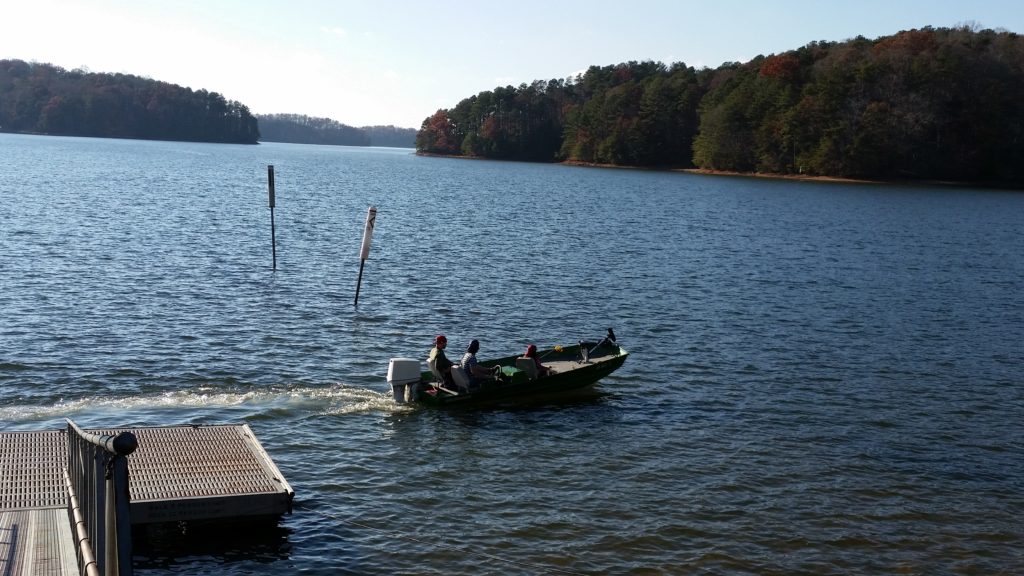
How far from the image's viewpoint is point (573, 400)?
23.8 meters

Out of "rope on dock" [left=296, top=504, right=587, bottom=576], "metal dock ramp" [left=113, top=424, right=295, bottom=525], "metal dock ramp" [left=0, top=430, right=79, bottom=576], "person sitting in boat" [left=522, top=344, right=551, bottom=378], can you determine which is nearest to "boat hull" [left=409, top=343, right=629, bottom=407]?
"person sitting in boat" [left=522, top=344, right=551, bottom=378]

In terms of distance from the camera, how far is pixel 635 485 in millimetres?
18125

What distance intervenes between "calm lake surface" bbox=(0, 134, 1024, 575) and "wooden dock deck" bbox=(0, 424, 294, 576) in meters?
0.61

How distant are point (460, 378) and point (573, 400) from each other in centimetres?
313

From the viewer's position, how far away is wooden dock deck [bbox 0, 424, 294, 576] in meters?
11.7

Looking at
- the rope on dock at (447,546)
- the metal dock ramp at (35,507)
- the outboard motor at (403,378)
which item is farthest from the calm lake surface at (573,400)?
the metal dock ramp at (35,507)

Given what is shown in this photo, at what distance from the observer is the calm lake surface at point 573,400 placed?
15852 millimetres

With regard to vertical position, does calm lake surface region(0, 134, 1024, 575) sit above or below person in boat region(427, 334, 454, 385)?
below

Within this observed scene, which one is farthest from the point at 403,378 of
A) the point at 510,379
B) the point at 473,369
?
the point at 510,379

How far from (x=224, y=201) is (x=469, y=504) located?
66.2 m

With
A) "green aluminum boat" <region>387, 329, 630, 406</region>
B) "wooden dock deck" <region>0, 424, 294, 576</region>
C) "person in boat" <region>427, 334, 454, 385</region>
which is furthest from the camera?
"person in boat" <region>427, 334, 454, 385</region>

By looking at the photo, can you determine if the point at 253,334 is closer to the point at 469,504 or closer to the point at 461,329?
the point at 461,329

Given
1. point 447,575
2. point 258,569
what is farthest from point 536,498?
point 258,569

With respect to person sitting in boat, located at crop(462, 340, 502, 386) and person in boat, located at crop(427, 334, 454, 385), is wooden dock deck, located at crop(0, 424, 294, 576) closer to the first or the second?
A: person in boat, located at crop(427, 334, 454, 385)
